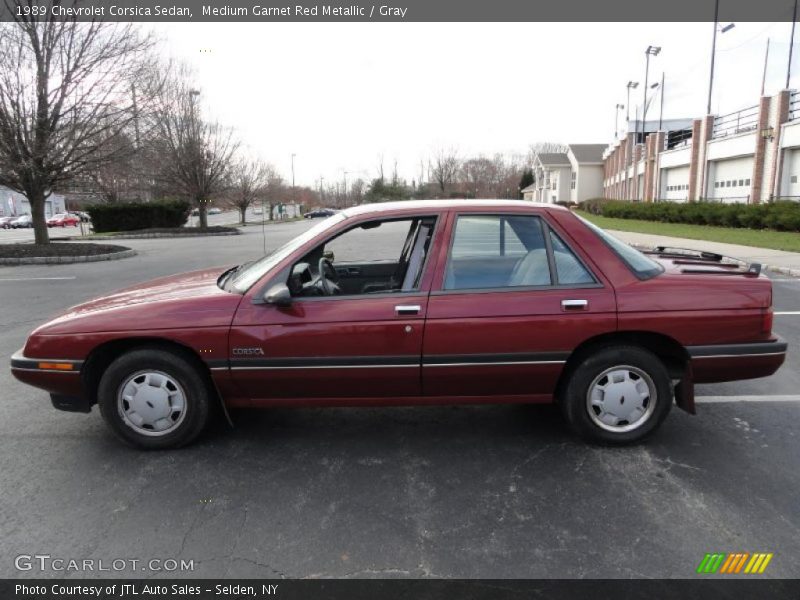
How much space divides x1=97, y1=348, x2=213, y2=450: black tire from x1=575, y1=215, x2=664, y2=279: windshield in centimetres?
282

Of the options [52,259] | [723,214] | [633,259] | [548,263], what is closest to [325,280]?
[548,263]

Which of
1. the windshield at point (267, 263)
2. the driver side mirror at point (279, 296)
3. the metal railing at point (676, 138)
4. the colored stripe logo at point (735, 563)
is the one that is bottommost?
the colored stripe logo at point (735, 563)

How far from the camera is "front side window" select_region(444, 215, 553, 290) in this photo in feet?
11.5

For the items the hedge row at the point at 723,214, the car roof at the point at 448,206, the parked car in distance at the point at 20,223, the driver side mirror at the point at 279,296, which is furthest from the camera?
the parked car in distance at the point at 20,223

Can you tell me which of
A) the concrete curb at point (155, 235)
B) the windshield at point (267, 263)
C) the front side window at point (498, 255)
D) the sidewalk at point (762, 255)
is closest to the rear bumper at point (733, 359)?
the front side window at point (498, 255)

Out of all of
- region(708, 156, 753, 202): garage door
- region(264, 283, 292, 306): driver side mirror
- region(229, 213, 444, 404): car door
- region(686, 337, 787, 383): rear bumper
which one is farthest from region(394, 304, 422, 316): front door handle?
region(708, 156, 753, 202): garage door

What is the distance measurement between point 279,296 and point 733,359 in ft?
9.70

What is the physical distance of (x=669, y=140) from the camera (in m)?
43.4

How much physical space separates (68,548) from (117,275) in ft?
38.8

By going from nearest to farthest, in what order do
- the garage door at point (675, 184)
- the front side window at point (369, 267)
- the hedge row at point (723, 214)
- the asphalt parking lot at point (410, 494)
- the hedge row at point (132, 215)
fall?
the asphalt parking lot at point (410, 494)
the front side window at point (369, 267)
the hedge row at point (723, 214)
the hedge row at point (132, 215)
the garage door at point (675, 184)

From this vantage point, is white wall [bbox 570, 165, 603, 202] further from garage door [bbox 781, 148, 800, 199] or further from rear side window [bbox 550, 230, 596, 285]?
rear side window [bbox 550, 230, 596, 285]

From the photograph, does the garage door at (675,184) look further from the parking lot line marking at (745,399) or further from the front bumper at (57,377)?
the front bumper at (57,377)

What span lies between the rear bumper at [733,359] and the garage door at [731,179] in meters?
29.0

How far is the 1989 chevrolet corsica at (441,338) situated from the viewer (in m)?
3.38
